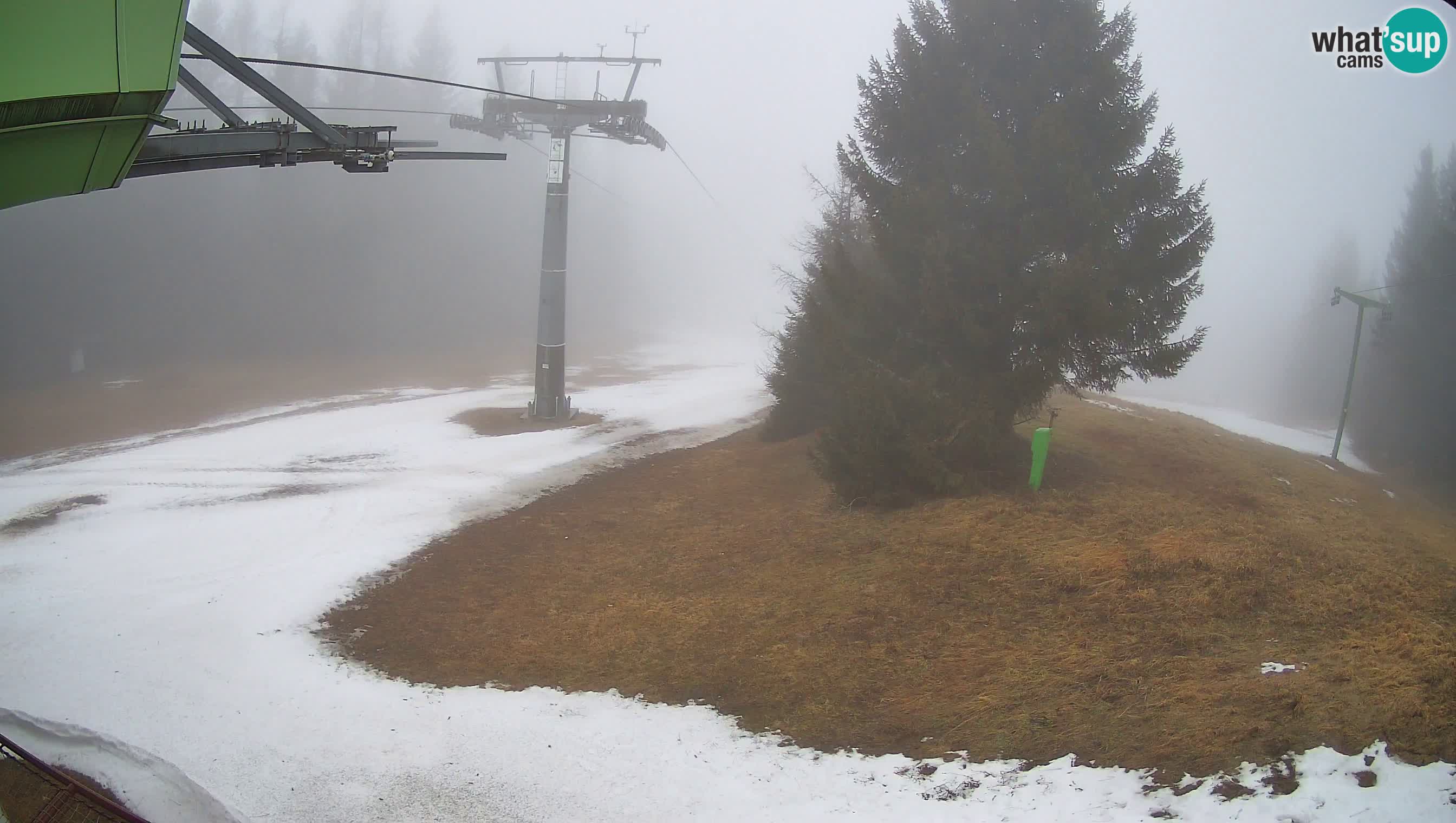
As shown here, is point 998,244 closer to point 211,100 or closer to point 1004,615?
point 1004,615

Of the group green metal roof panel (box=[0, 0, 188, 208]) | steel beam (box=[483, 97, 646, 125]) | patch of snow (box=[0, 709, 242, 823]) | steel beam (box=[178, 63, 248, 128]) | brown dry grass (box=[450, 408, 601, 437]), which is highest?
steel beam (box=[483, 97, 646, 125])

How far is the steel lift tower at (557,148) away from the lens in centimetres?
2323

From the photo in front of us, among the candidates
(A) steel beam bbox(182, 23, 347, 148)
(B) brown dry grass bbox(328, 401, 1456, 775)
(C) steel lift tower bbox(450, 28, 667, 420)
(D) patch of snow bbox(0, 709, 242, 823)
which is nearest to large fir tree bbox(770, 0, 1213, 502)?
(B) brown dry grass bbox(328, 401, 1456, 775)

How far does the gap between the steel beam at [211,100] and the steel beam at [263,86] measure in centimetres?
27

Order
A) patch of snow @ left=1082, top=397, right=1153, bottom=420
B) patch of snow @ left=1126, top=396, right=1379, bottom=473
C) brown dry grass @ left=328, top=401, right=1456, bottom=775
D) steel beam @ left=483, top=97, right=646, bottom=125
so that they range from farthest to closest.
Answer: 1. patch of snow @ left=1126, top=396, right=1379, bottom=473
2. steel beam @ left=483, top=97, right=646, bottom=125
3. patch of snow @ left=1082, top=397, right=1153, bottom=420
4. brown dry grass @ left=328, top=401, right=1456, bottom=775

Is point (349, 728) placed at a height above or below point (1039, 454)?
below

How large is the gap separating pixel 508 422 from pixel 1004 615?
17.9 metres

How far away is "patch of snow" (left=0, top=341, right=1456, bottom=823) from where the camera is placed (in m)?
6.08

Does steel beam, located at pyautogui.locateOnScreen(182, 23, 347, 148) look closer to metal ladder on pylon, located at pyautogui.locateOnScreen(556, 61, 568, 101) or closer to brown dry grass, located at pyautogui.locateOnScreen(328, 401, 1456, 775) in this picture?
brown dry grass, located at pyautogui.locateOnScreen(328, 401, 1456, 775)

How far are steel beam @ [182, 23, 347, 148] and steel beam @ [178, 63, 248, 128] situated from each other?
267 millimetres

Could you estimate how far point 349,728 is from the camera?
8.02 metres

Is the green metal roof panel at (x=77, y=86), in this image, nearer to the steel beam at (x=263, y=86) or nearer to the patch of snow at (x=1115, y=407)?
the steel beam at (x=263, y=86)

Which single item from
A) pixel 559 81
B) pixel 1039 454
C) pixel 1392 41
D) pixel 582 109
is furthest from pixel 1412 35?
pixel 559 81

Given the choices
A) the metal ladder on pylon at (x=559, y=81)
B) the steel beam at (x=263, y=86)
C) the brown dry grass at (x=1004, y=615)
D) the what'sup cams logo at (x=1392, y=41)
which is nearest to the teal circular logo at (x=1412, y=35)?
the what'sup cams logo at (x=1392, y=41)
